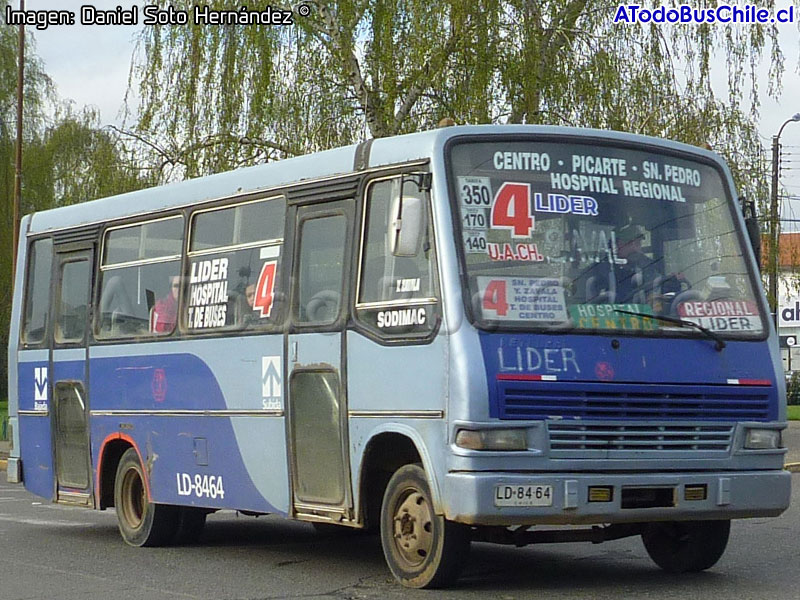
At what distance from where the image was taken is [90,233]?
46.6ft

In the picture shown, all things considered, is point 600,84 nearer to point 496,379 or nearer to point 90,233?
point 90,233

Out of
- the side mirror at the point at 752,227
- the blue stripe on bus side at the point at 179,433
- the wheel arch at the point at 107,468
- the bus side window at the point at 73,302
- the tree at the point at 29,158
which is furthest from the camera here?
the tree at the point at 29,158

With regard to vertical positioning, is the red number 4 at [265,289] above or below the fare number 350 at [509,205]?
below

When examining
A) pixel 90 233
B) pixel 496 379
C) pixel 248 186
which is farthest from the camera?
pixel 90 233

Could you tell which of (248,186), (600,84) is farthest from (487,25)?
(248,186)

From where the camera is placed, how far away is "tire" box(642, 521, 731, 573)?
10352 millimetres

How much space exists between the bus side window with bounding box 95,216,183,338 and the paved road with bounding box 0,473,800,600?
1862mm

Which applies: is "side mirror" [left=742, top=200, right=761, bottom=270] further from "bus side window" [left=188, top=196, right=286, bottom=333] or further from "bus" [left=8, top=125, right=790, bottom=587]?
"bus side window" [left=188, top=196, right=286, bottom=333]

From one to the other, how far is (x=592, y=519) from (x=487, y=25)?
44.3 feet

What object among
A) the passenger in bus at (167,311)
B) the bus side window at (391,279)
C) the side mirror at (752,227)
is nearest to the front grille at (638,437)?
the bus side window at (391,279)

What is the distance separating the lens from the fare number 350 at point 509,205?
9.55m

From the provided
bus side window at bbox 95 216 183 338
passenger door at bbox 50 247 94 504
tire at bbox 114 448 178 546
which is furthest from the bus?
passenger door at bbox 50 247 94 504

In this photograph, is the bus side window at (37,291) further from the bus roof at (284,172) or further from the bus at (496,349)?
the bus at (496,349)

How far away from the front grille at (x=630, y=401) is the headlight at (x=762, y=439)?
0.09 m
